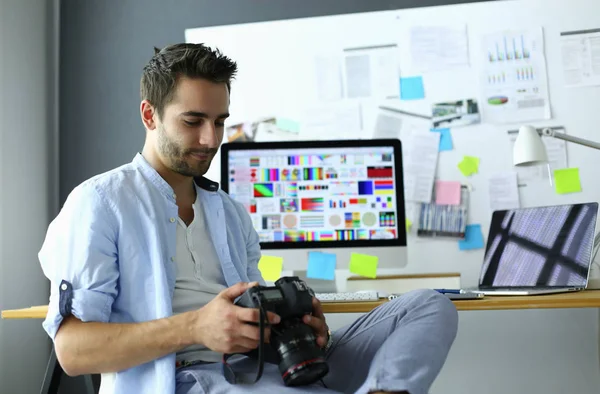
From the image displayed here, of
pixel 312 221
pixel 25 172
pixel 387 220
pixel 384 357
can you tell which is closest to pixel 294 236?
pixel 312 221

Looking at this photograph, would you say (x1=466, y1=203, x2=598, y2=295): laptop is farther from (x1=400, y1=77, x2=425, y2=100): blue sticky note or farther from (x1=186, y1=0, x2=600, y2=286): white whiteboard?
(x1=400, y1=77, x2=425, y2=100): blue sticky note

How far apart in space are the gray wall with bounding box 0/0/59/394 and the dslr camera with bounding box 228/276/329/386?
1.46 meters

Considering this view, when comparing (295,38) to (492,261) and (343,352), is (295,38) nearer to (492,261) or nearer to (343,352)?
(492,261)

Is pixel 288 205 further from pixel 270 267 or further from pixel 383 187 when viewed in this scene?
pixel 383 187

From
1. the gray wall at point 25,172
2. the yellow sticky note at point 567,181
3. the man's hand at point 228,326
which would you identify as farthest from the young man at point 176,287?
the yellow sticky note at point 567,181

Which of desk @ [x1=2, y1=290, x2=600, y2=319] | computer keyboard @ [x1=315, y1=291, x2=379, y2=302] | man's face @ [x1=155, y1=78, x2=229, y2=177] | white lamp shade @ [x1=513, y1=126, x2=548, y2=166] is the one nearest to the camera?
man's face @ [x1=155, y1=78, x2=229, y2=177]

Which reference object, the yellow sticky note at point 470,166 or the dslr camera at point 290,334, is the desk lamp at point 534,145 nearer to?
the yellow sticky note at point 470,166

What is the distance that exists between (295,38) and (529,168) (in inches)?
39.2

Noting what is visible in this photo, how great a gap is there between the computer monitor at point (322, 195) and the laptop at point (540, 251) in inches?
11.2

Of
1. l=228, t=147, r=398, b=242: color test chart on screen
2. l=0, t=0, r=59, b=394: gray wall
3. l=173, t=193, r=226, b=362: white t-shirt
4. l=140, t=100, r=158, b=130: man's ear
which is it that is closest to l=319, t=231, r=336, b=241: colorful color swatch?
l=228, t=147, r=398, b=242: color test chart on screen

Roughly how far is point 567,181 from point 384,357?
1.44 m

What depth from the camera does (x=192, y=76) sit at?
1.37 metres

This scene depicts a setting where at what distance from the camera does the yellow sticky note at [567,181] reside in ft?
7.23

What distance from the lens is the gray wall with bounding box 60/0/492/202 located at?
8.36 feet
